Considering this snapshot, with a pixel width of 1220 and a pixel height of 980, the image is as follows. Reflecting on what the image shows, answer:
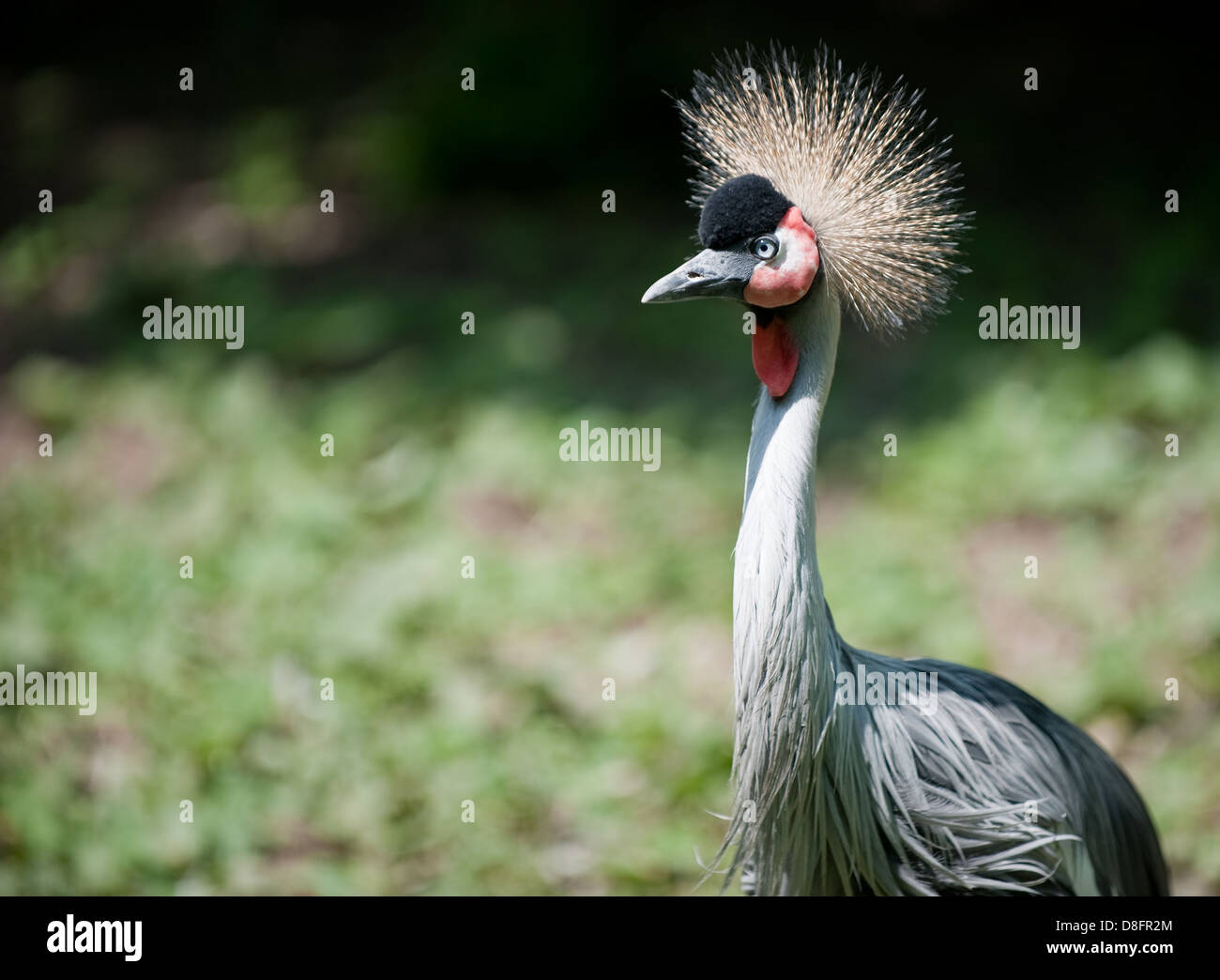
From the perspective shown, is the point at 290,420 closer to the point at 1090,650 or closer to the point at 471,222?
the point at 471,222

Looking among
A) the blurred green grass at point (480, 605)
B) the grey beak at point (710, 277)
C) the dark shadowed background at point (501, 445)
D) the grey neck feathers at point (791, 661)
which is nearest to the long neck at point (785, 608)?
the grey neck feathers at point (791, 661)

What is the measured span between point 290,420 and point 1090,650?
9.19 ft

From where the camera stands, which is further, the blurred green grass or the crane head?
Answer: the blurred green grass

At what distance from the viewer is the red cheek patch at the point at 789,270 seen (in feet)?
5.66

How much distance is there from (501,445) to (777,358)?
7.98 ft

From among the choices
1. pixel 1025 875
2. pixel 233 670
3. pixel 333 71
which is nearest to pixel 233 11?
pixel 333 71

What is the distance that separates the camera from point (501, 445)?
412 cm

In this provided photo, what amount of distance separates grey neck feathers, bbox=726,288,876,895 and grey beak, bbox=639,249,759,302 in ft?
0.35

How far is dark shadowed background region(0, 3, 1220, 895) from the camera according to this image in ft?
9.59

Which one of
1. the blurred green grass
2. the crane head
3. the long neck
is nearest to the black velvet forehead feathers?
the crane head

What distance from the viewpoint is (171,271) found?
5.14 metres

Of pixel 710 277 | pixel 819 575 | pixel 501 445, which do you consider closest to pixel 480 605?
pixel 501 445

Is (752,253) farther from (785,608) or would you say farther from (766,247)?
(785,608)

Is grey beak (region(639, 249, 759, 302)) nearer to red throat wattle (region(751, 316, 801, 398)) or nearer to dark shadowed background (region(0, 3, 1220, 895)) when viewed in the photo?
red throat wattle (region(751, 316, 801, 398))
